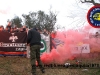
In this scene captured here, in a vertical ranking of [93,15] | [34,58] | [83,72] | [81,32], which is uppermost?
[93,15]

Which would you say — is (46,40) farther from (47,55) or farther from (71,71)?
(71,71)

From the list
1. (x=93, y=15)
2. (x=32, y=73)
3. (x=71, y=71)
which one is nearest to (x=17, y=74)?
(x=32, y=73)

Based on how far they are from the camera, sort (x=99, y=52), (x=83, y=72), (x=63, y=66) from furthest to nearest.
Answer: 1. (x=99, y=52)
2. (x=63, y=66)
3. (x=83, y=72)

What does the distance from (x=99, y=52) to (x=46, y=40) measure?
12.1ft

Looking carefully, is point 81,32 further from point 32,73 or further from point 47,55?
point 32,73

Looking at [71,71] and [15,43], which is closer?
[71,71]

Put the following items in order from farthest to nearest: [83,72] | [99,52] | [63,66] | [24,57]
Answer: [24,57]
[99,52]
[63,66]
[83,72]

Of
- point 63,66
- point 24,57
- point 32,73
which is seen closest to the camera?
point 32,73

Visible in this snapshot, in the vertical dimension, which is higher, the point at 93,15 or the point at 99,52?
the point at 93,15

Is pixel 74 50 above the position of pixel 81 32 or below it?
below

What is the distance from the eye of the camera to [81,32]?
1407cm

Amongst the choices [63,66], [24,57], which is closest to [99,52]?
[63,66]

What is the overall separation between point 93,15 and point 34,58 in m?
3.38

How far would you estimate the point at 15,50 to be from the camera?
1564cm
